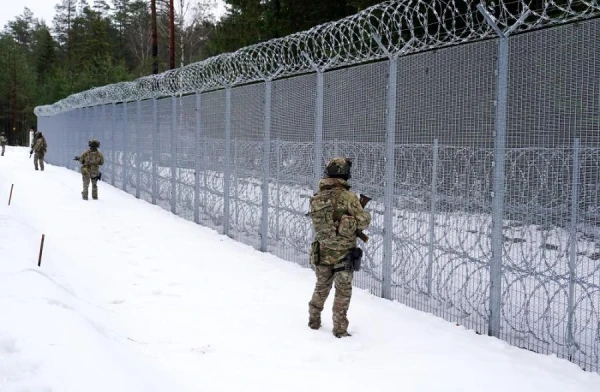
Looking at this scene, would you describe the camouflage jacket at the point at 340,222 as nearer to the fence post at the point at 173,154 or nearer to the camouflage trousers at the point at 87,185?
the fence post at the point at 173,154

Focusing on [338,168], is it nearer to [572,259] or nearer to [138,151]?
[572,259]

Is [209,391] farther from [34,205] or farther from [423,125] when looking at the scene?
[34,205]

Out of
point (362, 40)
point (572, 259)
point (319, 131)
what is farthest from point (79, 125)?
point (572, 259)

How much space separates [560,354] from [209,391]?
101 inches

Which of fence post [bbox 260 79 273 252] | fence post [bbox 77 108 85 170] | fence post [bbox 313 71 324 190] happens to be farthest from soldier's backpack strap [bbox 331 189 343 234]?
fence post [bbox 77 108 85 170]

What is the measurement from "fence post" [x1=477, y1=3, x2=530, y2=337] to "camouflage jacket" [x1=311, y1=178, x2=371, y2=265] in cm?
104

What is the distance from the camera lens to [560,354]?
4.42 m

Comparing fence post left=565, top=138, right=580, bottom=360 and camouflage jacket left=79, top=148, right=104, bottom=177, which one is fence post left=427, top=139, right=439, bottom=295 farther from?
camouflage jacket left=79, top=148, right=104, bottom=177

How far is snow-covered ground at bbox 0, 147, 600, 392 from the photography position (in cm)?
371

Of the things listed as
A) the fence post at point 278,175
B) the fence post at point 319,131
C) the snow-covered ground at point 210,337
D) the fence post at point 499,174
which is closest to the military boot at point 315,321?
the snow-covered ground at point 210,337

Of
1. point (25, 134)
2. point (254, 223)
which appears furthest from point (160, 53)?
point (254, 223)

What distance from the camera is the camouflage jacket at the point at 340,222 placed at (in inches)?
191

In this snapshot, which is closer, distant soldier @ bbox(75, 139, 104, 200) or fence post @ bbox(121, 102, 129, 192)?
distant soldier @ bbox(75, 139, 104, 200)

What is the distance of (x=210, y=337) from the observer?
5.03 metres
